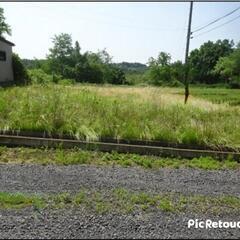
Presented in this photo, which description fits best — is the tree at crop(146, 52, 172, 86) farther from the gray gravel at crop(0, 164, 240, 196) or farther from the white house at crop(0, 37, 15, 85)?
the gray gravel at crop(0, 164, 240, 196)

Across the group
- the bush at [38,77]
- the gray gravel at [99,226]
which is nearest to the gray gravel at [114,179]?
the gray gravel at [99,226]

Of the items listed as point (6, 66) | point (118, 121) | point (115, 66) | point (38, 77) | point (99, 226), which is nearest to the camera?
point (99, 226)

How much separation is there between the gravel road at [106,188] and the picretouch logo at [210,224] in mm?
80

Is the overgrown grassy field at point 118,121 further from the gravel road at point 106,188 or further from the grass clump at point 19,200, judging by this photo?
the grass clump at point 19,200

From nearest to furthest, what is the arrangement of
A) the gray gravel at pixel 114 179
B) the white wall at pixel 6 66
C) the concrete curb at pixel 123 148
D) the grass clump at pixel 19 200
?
the grass clump at pixel 19 200
the gray gravel at pixel 114 179
the concrete curb at pixel 123 148
the white wall at pixel 6 66

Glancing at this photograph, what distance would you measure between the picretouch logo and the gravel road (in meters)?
0.08

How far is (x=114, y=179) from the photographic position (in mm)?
5504

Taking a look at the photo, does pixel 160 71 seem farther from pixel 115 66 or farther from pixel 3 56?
pixel 3 56

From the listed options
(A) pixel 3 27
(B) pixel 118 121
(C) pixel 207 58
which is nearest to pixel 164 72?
(C) pixel 207 58

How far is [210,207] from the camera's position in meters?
4.47

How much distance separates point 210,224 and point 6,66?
3175 centimetres

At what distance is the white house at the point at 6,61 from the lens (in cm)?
3146

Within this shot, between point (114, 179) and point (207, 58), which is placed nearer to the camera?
point (114, 179)

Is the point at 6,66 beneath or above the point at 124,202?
above
